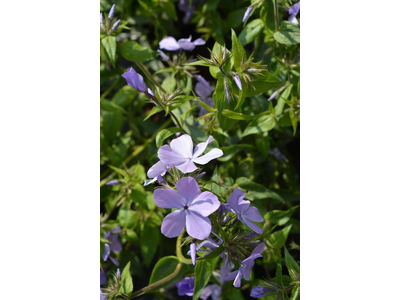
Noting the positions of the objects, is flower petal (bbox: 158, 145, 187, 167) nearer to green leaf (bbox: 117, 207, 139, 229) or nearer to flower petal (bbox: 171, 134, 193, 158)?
flower petal (bbox: 171, 134, 193, 158)

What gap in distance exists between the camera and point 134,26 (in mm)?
1345

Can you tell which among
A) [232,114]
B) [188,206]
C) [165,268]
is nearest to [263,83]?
[232,114]

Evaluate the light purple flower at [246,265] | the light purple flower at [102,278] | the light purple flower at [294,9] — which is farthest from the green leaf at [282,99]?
the light purple flower at [102,278]

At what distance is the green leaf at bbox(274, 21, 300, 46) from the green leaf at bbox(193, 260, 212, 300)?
483 mm

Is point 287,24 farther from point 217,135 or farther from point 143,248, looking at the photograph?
point 143,248

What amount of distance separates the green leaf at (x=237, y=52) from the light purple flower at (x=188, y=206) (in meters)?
0.24

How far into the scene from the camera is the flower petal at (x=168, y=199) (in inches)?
21.8

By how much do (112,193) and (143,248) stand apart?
0.59ft

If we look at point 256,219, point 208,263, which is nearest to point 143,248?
point 208,263

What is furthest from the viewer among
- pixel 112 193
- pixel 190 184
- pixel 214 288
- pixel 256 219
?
pixel 112 193

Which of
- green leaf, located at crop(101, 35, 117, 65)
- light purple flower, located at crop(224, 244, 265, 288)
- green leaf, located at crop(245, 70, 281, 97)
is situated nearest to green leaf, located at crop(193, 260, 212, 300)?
light purple flower, located at crop(224, 244, 265, 288)

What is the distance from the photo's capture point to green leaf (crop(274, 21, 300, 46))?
861mm

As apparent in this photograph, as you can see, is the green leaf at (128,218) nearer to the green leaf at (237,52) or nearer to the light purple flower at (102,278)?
the light purple flower at (102,278)

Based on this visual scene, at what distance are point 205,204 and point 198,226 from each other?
3 cm
